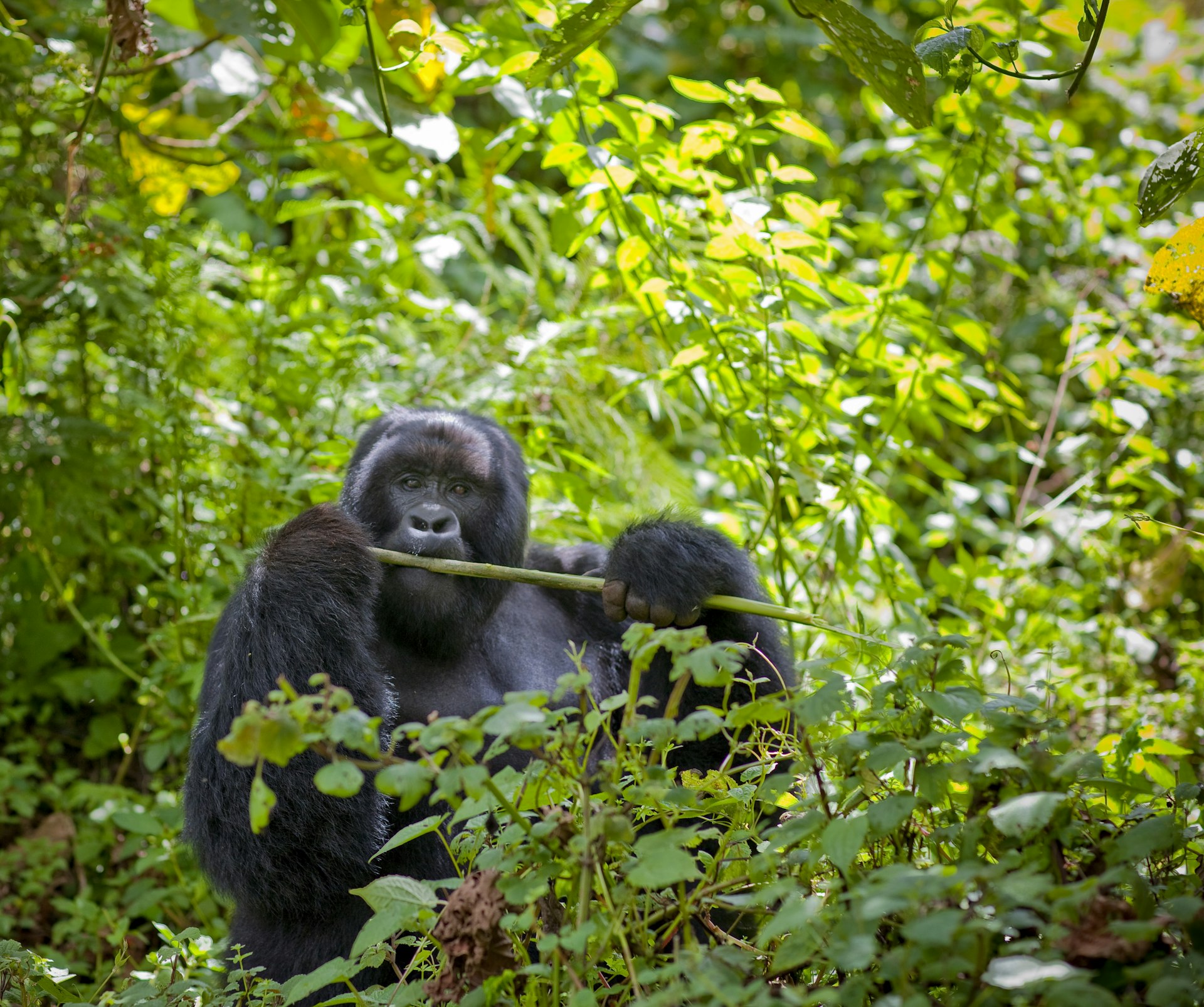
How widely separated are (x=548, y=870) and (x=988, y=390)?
280 cm

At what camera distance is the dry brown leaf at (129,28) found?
3242 mm

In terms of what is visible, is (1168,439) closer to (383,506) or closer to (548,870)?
(383,506)

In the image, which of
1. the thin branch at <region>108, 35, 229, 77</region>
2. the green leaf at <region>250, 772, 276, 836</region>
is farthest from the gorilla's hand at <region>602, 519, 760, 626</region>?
the thin branch at <region>108, 35, 229, 77</region>

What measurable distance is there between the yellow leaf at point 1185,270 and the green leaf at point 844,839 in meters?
1.39

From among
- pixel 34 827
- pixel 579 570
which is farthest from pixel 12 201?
pixel 579 570

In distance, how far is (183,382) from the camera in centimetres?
388

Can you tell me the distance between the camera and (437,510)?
105 inches

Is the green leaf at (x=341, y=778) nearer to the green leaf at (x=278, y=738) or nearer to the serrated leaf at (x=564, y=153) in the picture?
the green leaf at (x=278, y=738)

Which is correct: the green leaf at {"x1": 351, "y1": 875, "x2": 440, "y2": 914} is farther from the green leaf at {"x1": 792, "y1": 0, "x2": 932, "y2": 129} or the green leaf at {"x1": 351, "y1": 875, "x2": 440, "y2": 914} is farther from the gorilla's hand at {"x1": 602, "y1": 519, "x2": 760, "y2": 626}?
the green leaf at {"x1": 792, "y1": 0, "x2": 932, "y2": 129}

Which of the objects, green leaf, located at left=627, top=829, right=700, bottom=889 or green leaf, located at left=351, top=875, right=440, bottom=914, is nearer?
green leaf, located at left=627, top=829, right=700, bottom=889

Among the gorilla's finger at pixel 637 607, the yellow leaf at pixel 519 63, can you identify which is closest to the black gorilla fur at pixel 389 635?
the gorilla's finger at pixel 637 607

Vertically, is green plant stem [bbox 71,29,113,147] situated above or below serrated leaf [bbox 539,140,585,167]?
above

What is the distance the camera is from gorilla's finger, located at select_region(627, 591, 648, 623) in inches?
97.1

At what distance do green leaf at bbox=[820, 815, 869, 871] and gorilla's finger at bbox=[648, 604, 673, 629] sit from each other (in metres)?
1.08
